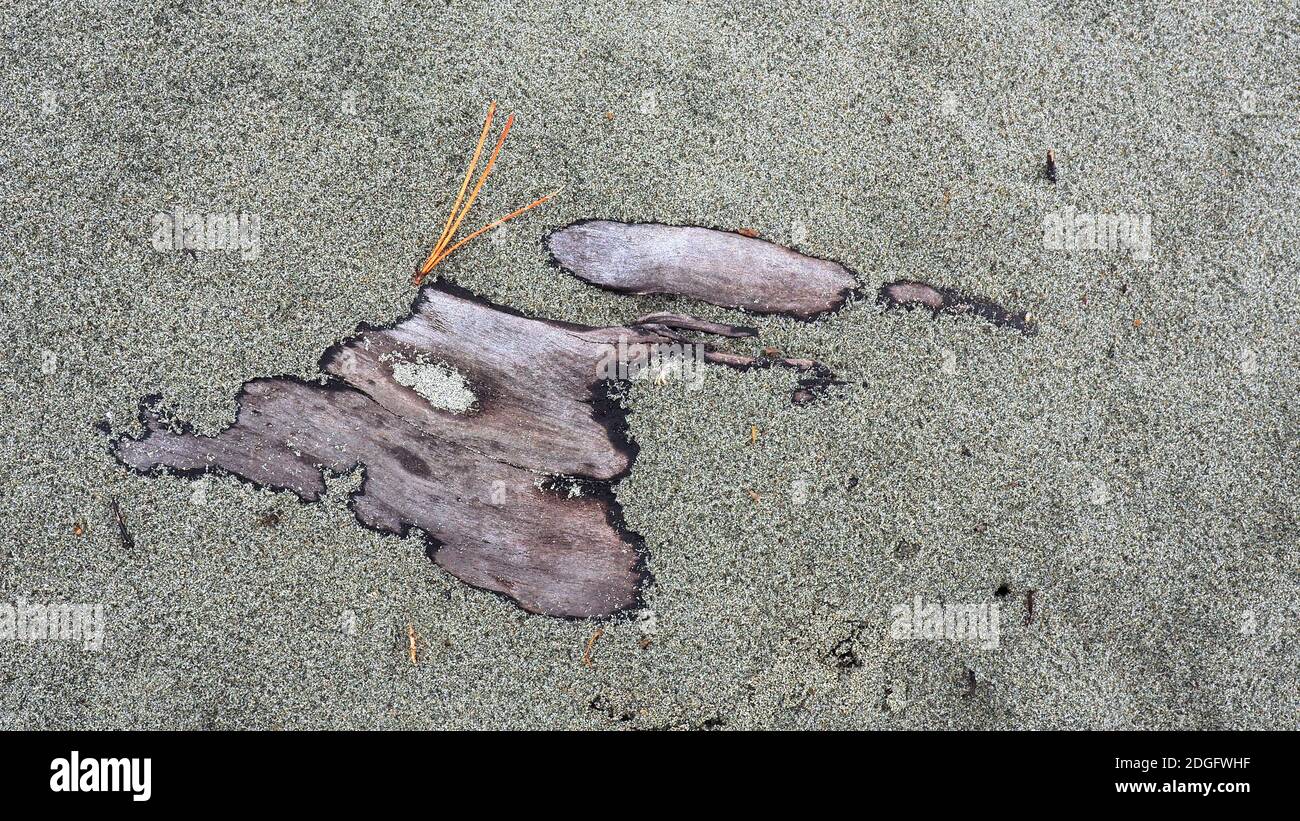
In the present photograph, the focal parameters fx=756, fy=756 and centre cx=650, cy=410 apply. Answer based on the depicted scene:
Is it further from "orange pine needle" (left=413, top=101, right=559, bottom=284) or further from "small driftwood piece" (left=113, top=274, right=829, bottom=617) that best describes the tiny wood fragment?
"orange pine needle" (left=413, top=101, right=559, bottom=284)

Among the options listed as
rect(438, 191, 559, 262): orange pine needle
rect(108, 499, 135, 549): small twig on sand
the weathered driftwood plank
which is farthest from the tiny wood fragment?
rect(108, 499, 135, 549): small twig on sand

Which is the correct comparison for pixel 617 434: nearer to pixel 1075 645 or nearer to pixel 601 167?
pixel 601 167

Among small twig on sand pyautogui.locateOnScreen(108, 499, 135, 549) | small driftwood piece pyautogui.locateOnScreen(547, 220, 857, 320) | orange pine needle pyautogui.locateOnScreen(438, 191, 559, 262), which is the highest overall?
orange pine needle pyautogui.locateOnScreen(438, 191, 559, 262)

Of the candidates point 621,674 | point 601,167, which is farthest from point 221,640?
point 601,167

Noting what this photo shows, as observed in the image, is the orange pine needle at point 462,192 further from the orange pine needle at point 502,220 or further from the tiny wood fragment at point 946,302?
the tiny wood fragment at point 946,302

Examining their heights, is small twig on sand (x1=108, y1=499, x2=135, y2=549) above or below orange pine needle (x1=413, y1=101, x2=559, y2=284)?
below

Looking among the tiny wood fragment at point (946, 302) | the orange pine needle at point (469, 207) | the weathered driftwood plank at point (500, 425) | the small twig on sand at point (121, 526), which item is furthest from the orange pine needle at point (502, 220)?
the small twig on sand at point (121, 526)
